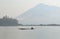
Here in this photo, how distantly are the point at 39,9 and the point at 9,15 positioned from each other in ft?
1.74

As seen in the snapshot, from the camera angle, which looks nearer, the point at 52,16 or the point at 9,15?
the point at 9,15

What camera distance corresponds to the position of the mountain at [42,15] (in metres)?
2.37

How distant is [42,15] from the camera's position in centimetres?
240

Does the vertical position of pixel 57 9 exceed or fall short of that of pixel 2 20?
it exceeds it

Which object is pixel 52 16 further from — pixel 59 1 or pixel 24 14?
pixel 24 14

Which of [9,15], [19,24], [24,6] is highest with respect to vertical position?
[24,6]

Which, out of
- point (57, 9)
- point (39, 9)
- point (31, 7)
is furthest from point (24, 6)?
point (57, 9)

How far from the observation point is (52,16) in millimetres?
2441

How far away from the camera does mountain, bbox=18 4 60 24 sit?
7.76 ft

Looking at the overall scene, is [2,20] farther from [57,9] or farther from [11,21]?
[57,9]

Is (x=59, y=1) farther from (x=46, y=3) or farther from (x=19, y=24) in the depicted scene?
(x=19, y=24)

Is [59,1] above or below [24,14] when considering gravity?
above

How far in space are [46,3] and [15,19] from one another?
60 cm

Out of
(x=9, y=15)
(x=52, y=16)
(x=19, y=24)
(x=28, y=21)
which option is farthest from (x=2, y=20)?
(x=52, y=16)
